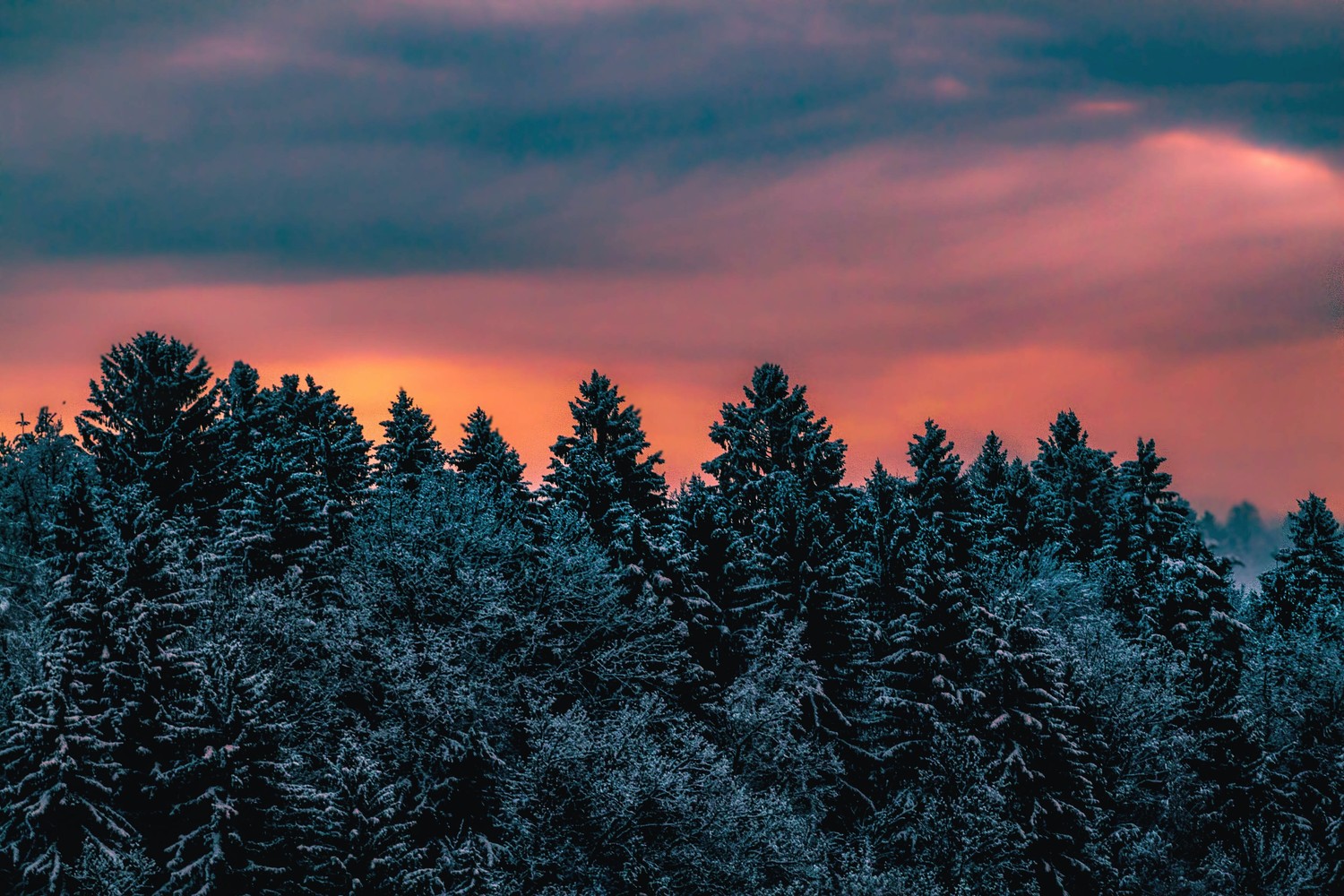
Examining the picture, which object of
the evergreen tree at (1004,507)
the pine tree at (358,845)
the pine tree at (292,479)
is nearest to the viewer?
the pine tree at (358,845)

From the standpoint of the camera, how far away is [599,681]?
156ft

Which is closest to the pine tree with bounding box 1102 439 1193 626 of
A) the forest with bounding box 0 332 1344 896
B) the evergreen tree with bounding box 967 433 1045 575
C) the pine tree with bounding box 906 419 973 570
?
the forest with bounding box 0 332 1344 896

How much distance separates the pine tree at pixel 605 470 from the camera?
2228 inches

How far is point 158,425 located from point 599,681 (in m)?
20.9

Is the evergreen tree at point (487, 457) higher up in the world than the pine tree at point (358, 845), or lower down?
higher up

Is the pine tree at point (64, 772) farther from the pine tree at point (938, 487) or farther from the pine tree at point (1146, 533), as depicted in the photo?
the pine tree at point (1146, 533)

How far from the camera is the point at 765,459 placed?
7006cm

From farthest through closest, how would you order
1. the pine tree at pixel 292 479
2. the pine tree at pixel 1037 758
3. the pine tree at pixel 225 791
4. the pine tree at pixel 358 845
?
the pine tree at pixel 292 479 → the pine tree at pixel 1037 758 → the pine tree at pixel 358 845 → the pine tree at pixel 225 791

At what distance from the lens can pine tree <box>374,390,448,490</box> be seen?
71.5 m

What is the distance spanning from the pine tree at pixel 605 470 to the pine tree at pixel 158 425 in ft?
48.6

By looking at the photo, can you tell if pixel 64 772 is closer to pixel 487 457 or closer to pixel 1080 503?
pixel 487 457

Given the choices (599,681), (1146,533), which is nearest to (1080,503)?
(1146,533)

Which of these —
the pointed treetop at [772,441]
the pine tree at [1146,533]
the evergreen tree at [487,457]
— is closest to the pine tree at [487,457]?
the evergreen tree at [487,457]

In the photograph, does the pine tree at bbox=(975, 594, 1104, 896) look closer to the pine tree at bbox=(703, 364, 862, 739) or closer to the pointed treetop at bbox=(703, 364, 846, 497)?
the pine tree at bbox=(703, 364, 862, 739)
